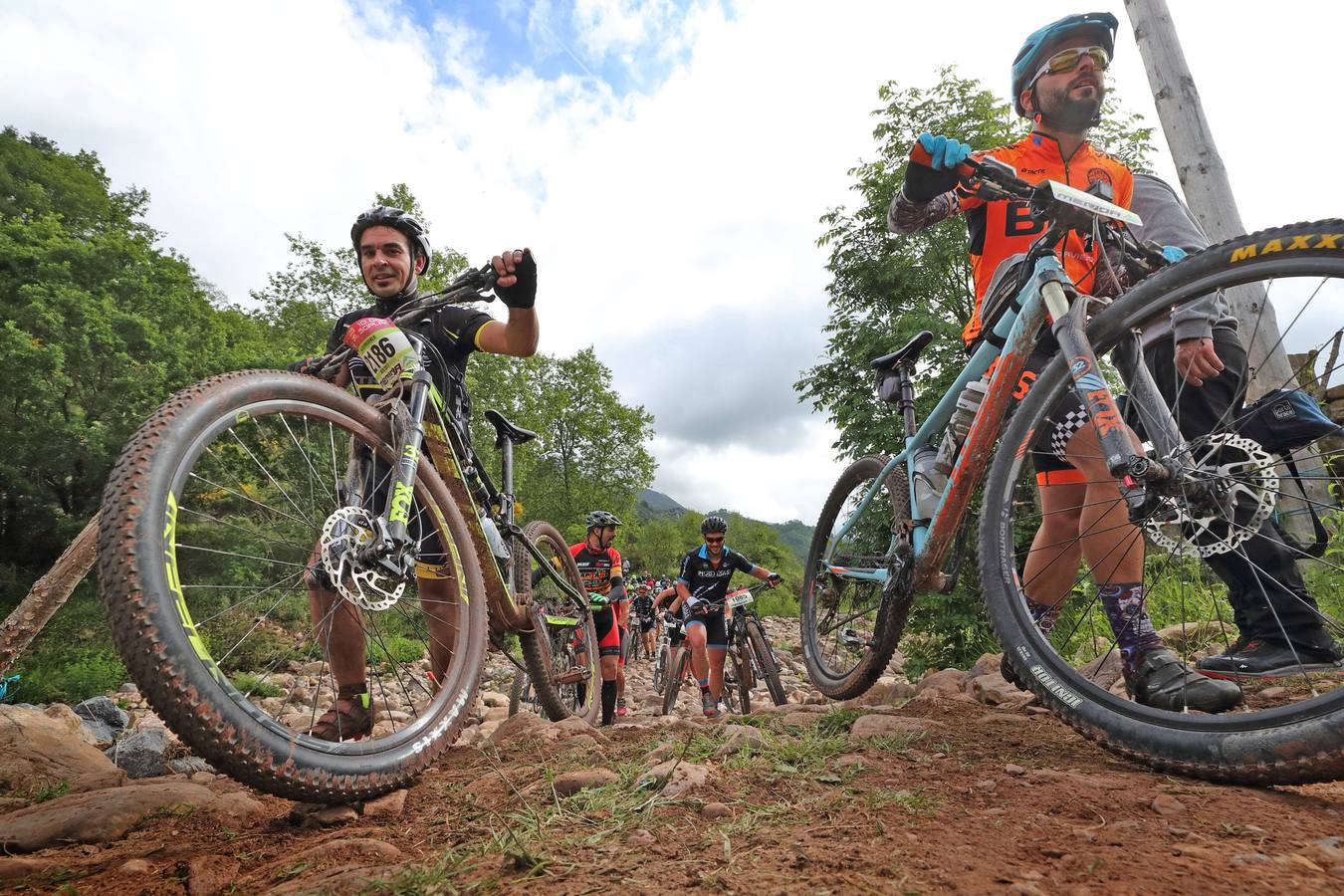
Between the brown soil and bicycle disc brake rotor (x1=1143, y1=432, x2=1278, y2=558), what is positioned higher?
bicycle disc brake rotor (x1=1143, y1=432, x2=1278, y2=558)

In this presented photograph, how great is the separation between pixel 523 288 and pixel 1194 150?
6.30m

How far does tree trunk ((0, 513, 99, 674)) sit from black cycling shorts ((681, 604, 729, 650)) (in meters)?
6.30

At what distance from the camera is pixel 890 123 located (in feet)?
44.4

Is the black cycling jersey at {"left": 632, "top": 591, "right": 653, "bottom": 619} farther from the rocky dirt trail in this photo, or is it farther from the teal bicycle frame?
the rocky dirt trail

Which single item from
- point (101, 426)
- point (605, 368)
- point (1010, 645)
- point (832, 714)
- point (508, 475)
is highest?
point (605, 368)

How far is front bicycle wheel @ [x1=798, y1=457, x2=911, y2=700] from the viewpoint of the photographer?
3271 mm

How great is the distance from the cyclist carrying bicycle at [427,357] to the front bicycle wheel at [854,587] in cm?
210

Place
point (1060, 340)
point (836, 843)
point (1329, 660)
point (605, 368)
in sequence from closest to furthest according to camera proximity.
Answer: point (836, 843) → point (1329, 660) → point (1060, 340) → point (605, 368)

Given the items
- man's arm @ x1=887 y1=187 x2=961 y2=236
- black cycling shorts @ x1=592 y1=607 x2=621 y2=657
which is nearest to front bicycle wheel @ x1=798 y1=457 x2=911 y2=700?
man's arm @ x1=887 y1=187 x2=961 y2=236

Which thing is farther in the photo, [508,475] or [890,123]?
[890,123]

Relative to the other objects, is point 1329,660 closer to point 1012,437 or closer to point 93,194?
point 1012,437

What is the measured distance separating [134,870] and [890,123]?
615 inches

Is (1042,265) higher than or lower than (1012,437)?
higher

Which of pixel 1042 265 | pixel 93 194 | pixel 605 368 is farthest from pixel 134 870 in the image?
pixel 605 368
